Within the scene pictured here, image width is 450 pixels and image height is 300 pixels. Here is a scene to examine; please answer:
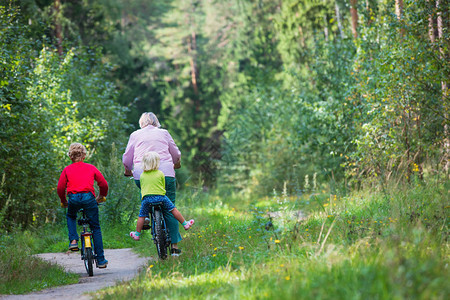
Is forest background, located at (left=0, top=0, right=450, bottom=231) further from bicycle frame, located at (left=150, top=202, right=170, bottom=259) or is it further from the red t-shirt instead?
bicycle frame, located at (left=150, top=202, right=170, bottom=259)

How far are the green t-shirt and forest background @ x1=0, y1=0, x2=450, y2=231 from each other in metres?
2.25

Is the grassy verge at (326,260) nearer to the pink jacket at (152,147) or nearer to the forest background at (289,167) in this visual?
the forest background at (289,167)

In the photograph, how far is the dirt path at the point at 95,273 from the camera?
19.6ft

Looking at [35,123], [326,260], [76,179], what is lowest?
[326,260]

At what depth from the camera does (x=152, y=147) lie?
7.49m

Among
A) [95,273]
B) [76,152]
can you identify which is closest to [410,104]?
[76,152]

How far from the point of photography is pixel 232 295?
4402 millimetres

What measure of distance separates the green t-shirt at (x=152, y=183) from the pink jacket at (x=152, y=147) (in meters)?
0.31

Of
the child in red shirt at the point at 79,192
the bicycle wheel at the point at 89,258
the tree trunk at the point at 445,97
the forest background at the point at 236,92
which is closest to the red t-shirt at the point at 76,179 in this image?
the child in red shirt at the point at 79,192

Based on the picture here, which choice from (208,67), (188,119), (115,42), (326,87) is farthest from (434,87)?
(208,67)

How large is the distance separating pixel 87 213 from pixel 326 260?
3.93 m

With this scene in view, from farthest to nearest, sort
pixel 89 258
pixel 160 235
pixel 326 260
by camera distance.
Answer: pixel 89 258, pixel 160 235, pixel 326 260

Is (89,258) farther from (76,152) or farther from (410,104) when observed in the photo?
(410,104)

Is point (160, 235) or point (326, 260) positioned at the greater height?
point (326, 260)
